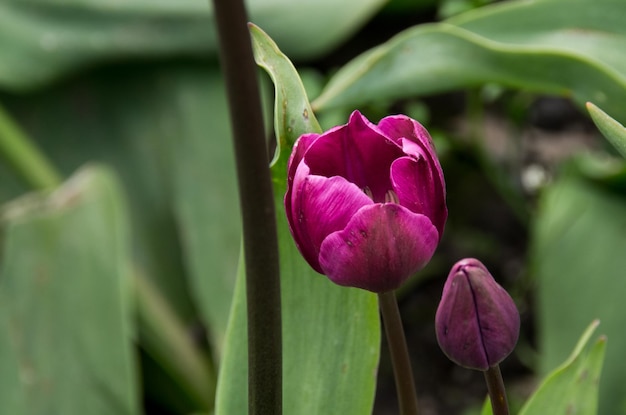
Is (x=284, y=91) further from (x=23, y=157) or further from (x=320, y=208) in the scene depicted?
(x=23, y=157)

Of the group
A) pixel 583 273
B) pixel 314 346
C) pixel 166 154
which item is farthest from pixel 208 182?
pixel 314 346

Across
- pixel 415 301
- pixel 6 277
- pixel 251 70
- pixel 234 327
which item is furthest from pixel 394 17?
pixel 251 70

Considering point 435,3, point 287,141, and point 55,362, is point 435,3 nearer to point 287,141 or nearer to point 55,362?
point 55,362

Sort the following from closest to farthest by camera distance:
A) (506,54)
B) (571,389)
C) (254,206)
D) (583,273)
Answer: (254,206)
(571,389)
(506,54)
(583,273)

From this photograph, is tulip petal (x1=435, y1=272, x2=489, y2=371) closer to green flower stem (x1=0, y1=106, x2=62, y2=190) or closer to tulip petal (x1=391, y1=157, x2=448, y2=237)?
tulip petal (x1=391, y1=157, x2=448, y2=237)

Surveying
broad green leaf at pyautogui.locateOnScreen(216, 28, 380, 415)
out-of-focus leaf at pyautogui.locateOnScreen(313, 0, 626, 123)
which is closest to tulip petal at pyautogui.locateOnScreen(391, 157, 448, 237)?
broad green leaf at pyautogui.locateOnScreen(216, 28, 380, 415)

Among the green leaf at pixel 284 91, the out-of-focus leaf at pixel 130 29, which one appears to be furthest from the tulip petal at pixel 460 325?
the out-of-focus leaf at pixel 130 29

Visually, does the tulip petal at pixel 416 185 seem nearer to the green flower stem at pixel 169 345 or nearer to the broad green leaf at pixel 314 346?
the broad green leaf at pixel 314 346
